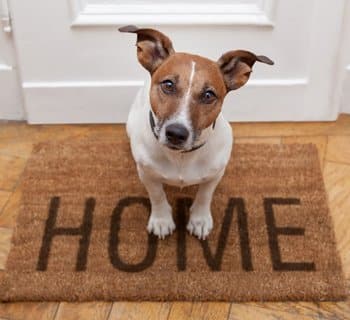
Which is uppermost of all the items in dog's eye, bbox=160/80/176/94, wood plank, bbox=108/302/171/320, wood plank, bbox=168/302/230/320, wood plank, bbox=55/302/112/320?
dog's eye, bbox=160/80/176/94

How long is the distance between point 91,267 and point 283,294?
490mm

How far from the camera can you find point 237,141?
77.3 inches

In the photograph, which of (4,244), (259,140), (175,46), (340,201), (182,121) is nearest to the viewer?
(182,121)

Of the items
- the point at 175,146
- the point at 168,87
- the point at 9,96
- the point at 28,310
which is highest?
the point at 168,87

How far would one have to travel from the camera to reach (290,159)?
1884mm

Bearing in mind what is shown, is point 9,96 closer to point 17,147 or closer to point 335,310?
point 17,147

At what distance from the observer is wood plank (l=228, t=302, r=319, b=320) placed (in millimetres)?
1465

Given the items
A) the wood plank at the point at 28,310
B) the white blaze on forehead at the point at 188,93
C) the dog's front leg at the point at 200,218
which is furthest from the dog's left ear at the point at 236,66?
the wood plank at the point at 28,310

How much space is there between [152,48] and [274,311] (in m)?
0.70

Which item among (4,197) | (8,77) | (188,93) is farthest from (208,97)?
(8,77)

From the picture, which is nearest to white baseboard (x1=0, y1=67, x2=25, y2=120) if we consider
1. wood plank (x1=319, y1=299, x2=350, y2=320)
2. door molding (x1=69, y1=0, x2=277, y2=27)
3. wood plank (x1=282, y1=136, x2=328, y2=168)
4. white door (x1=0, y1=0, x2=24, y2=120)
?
white door (x1=0, y1=0, x2=24, y2=120)

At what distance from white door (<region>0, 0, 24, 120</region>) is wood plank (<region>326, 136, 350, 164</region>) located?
103 centimetres

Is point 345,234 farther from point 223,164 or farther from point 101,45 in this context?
point 101,45

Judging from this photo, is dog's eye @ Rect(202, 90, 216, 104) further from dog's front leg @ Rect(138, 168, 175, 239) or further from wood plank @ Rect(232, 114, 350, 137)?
wood plank @ Rect(232, 114, 350, 137)
